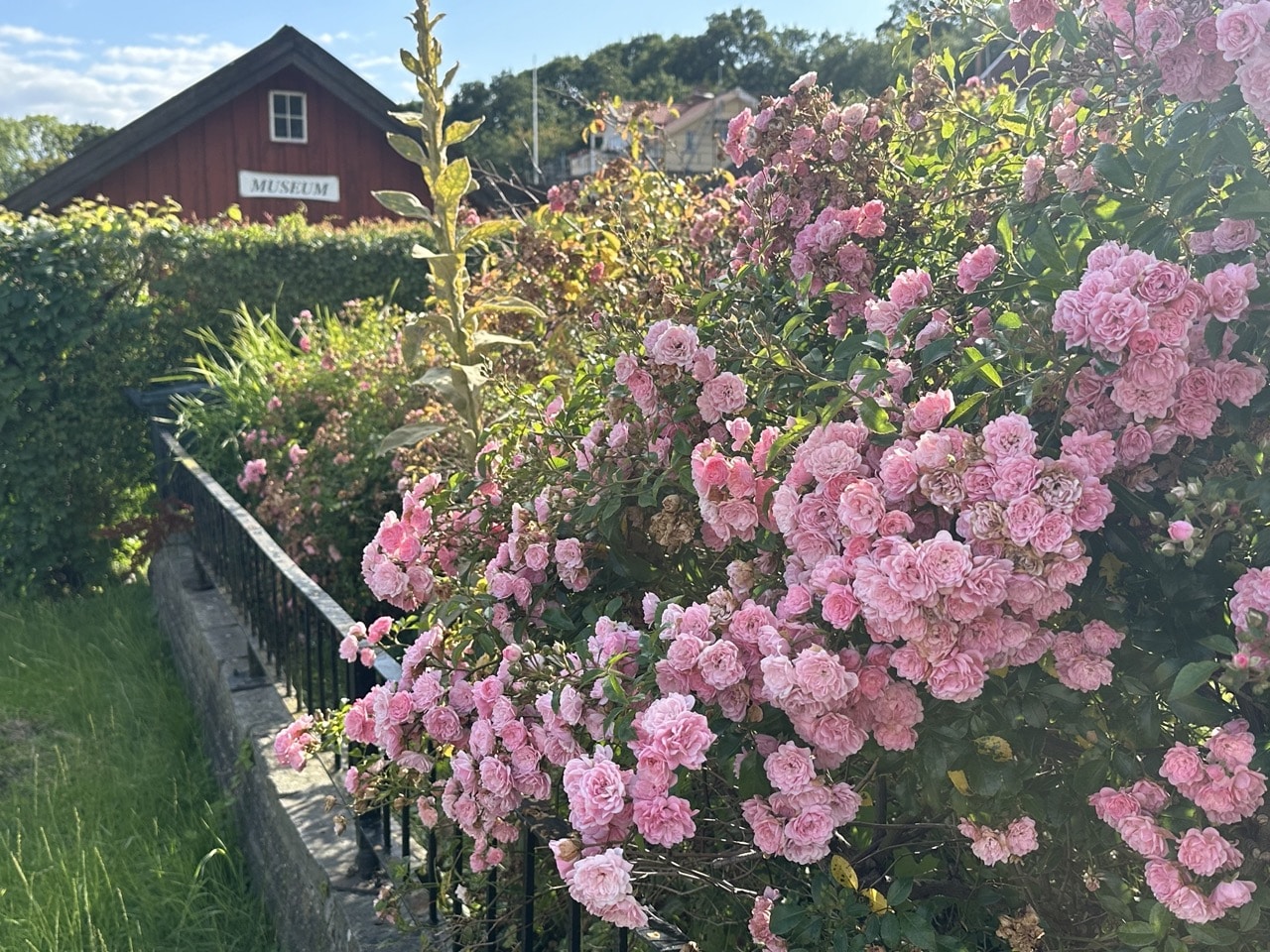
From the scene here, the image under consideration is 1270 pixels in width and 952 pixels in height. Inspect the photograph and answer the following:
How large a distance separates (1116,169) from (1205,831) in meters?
0.96

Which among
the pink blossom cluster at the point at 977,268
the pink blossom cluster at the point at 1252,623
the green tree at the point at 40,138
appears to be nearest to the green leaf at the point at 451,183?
the pink blossom cluster at the point at 977,268

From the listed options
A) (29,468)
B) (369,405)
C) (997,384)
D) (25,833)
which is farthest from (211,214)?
(997,384)

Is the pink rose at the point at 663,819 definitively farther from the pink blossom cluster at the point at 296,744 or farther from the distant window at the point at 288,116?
the distant window at the point at 288,116

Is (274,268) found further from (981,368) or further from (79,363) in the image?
(981,368)

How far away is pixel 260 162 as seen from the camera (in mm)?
17594

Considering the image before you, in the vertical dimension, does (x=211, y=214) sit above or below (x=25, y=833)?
above

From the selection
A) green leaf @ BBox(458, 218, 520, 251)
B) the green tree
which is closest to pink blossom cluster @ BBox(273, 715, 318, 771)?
green leaf @ BBox(458, 218, 520, 251)

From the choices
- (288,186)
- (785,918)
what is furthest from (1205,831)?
(288,186)

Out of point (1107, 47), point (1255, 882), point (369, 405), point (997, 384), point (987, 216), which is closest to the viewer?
point (1255, 882)

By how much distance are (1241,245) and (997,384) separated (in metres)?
0.37

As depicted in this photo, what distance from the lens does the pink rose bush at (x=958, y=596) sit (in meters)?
1.36

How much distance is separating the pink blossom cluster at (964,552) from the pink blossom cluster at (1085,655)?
0.10 ft

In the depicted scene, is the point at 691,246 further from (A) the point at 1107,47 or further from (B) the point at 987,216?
(A) the point at 1107,47

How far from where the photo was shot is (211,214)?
57.2 feet
